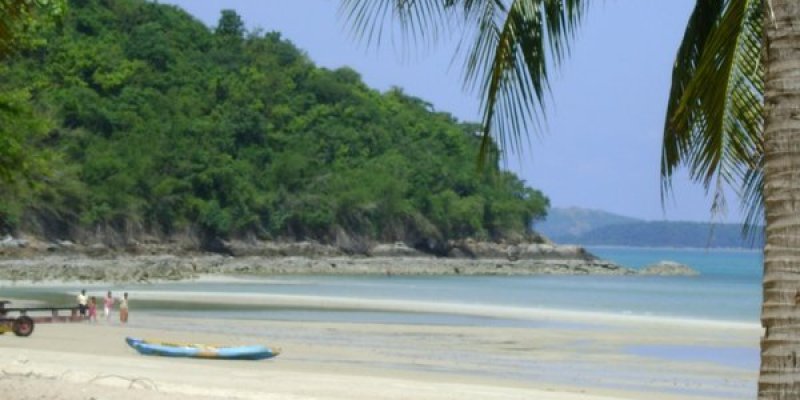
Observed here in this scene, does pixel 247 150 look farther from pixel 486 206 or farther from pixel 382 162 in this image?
pixel 486 206

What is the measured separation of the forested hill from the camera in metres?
83.8

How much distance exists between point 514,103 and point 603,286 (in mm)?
74010

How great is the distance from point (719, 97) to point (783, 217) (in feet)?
5.84

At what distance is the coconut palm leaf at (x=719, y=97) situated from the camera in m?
6.07

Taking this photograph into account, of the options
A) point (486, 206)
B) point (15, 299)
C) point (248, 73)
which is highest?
point (248, 73)

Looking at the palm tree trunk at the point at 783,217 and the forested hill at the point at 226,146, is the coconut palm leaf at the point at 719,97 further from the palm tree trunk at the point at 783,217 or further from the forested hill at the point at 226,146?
the forested hill at the point at 226,146

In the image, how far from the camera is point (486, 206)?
110 meters

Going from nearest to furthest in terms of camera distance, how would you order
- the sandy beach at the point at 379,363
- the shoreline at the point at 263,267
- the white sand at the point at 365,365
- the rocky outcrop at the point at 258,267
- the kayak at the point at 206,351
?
the white sand at the point at 365,365 → the sandy beach at the point at 379,363 → the kayak at the point at 206,351 → the rocky outcrop at the point at 258,267 → the shoreline at the point at 263,267

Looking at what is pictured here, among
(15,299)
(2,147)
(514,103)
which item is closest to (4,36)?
(514,103)

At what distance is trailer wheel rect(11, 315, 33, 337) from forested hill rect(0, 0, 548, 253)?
145 ft

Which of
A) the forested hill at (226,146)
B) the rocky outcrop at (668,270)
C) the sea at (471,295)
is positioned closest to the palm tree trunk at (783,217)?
the sea at (471,295)

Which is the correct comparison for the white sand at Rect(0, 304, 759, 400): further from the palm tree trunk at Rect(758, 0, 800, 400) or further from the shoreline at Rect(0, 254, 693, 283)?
the shoreline at Rect(0, 254, 693, 283)

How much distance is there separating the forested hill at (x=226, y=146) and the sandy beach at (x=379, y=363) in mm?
40039

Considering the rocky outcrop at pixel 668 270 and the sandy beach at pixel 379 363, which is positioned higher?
the rocky outcrop at pixel 668 270
